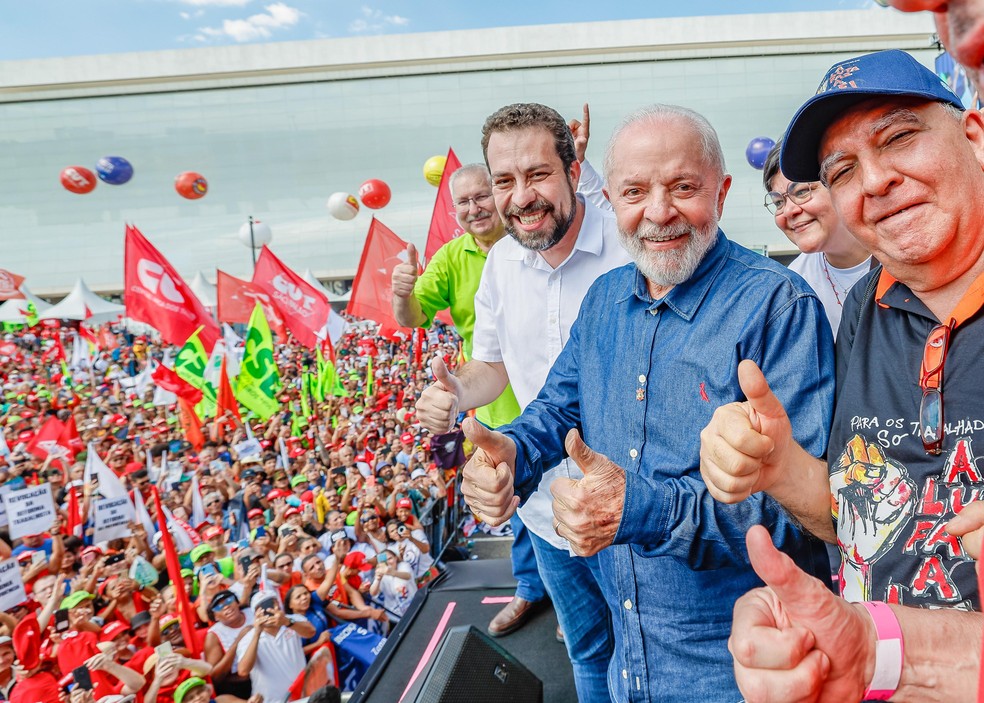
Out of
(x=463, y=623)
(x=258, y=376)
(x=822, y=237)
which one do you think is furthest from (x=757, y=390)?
(x=258, y=376)

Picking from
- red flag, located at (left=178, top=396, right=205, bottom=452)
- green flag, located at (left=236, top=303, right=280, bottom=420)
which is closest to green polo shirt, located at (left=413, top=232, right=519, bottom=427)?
green flag, located at (left=236, top=303, right=280, bottom=420)

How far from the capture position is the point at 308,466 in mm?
7578

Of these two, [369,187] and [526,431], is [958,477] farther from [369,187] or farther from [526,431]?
[369,187]

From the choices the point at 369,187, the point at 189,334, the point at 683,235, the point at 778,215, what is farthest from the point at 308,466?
the point at 369,187

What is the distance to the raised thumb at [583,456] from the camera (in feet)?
3.39

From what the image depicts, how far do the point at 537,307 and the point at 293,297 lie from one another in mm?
8336

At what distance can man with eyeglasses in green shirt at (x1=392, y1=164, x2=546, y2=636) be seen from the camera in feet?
8.51

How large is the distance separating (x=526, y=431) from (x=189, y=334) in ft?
23.7

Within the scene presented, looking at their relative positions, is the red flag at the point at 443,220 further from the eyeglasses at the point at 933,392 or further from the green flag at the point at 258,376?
the eyeglasses at the point at 933,392

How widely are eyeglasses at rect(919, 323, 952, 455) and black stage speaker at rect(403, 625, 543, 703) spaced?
134 cm

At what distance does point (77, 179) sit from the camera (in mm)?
15969

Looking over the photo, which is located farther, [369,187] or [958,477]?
[369,187]

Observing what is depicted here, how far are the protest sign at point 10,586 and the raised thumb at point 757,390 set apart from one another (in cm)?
487

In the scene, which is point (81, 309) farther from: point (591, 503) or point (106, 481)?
point (591, 503)
